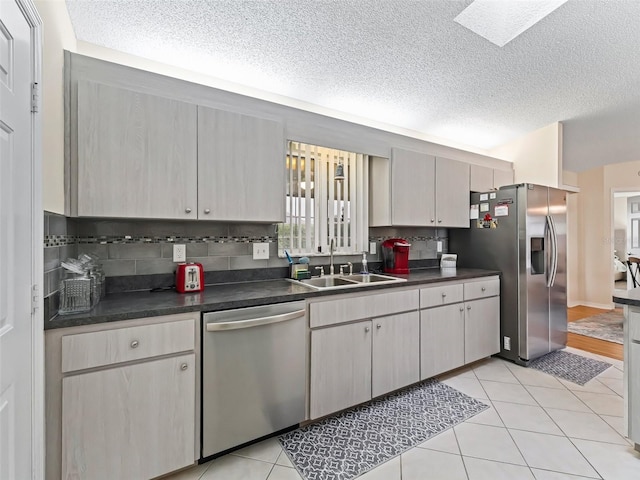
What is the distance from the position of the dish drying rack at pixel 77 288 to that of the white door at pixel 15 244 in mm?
271

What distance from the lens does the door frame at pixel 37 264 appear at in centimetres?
116

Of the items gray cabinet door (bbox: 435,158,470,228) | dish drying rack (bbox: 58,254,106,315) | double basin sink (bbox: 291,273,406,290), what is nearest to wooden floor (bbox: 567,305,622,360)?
gray cabinet door (bbox: 435,158,470,228)

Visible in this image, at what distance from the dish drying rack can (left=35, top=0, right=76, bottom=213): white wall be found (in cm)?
28

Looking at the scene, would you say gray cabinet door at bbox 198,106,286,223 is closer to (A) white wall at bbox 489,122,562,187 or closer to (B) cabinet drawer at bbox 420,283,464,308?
(B) cabinet drawer at bbox 420,283,464,308

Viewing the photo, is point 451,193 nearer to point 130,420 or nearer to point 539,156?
point 539,156

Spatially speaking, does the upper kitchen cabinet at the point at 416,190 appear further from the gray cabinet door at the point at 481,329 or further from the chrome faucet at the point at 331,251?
the gray cabinet door at the point at 481,329

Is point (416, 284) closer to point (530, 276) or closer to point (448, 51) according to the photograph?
point (530, 276)

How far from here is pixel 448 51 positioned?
2.39 meters

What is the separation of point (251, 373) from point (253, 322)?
0.29 metres

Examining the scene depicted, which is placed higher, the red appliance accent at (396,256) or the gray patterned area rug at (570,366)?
the red appliance accent at (396,256)

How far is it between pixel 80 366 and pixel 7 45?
1213mm

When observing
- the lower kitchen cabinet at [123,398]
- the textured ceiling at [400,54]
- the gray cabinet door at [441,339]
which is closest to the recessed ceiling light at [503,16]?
the textured ceiling at [400,54]

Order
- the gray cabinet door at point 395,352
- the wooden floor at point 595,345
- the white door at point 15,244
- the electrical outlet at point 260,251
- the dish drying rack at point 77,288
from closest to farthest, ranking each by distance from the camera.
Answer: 1. the white door at point 15,244
2. the dish drying rack at point 77,288
3. the gray cabinet door at point 395,352
4. the electrical outlet at point 260,251
5. the wooden floor at point 595,345

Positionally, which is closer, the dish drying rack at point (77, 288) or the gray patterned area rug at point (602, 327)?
the dish drying rack at point (77, 288)
